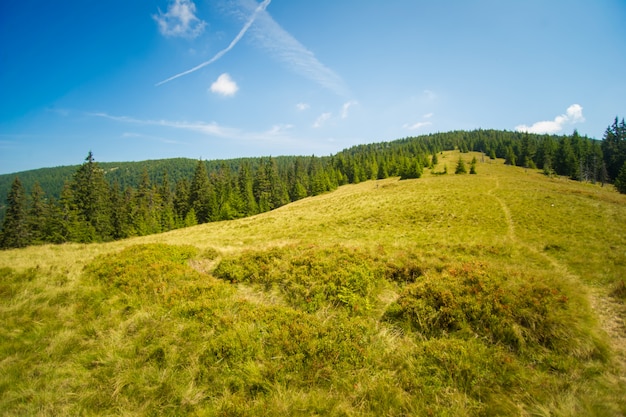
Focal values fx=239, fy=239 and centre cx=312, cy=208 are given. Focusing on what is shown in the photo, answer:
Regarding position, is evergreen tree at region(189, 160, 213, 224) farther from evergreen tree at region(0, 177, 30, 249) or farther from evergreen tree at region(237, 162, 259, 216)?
evergreen tree at region(0, 177, 30, 249)

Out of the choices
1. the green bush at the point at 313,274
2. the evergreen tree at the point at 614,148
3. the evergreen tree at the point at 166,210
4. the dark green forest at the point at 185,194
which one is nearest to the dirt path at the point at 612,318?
the green bush at the point at 313,274

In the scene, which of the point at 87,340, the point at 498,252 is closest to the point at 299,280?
the point at 87,340

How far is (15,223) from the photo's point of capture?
44312 mm

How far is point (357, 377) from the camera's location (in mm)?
4488

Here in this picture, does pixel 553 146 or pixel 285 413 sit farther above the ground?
pixel 553 146

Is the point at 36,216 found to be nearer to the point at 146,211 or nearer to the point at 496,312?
the point at 146,211

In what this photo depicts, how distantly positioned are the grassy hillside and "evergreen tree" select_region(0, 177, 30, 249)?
53695mm

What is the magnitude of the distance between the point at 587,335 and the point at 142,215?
2684 inches

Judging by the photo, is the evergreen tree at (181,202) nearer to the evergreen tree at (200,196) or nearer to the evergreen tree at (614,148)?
the evergreen tree at (200,196)

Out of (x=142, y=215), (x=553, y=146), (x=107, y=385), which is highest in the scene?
(x=553, y=146)

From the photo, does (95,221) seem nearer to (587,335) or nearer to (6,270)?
(6,270)

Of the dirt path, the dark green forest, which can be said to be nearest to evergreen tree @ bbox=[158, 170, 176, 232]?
the dark green forest

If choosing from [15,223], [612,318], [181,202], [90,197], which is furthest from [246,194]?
[612,318]

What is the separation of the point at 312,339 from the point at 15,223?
67520mm
